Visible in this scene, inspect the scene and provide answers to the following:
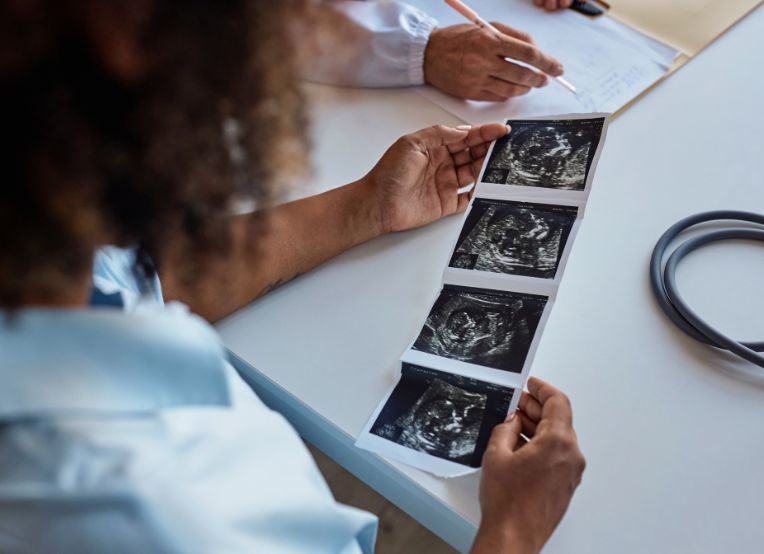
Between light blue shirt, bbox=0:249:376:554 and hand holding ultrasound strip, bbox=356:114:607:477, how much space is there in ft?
0.84

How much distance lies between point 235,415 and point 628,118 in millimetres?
806

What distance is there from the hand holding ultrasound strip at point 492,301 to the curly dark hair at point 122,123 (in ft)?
1.33

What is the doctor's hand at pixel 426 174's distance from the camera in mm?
980

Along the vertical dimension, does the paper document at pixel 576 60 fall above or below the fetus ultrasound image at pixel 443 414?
above

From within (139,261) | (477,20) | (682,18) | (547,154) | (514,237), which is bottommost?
(139,261)

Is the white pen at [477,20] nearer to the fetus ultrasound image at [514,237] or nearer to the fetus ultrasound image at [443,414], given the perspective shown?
the fetus ultrasound image at [514,237]

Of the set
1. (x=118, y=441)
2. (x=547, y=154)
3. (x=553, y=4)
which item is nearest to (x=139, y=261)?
(x=118, y=441)

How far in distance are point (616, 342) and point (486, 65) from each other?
0.51m

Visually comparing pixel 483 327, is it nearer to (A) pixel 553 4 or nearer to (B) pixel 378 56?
(B) pixel 378 56

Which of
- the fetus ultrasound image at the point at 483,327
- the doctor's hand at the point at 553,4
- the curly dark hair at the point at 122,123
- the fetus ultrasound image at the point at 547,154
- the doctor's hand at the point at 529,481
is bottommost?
the doctor's hand at the point at 529,481

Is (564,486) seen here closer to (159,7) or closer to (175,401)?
(175,401)

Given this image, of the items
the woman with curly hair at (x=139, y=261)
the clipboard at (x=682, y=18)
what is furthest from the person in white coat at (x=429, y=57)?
the woman with curly hair at (x=139, y=261)

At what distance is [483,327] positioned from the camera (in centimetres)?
86

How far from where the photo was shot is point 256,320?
906 mm
